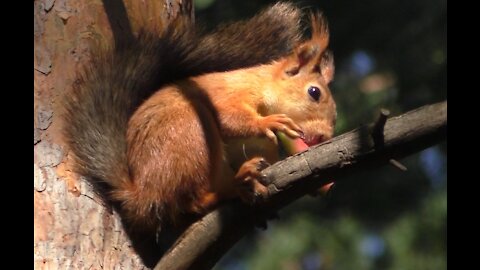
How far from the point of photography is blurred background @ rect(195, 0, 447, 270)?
3.96m

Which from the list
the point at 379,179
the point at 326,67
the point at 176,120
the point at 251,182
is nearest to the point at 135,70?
the point at 176,120

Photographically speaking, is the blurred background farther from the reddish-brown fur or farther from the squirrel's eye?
the reddish-brown fur

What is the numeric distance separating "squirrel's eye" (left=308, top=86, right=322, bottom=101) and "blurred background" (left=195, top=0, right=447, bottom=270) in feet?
5.25

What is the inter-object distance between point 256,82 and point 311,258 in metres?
2.04

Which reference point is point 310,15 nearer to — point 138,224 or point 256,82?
point 256,82

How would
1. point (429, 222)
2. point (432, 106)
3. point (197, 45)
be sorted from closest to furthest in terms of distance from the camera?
point (432, 106)
point (197, 45)
point (429, 222)

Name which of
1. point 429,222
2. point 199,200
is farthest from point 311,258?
point 199,200

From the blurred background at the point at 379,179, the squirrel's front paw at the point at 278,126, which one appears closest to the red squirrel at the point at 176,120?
the squirrel's front paw at the point at 278,126

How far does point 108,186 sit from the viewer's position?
2.02 metres

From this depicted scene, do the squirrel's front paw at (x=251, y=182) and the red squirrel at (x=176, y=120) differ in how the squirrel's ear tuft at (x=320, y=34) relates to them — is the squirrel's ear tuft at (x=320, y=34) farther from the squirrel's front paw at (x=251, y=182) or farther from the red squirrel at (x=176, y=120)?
the squirrel's front paw at (x=251, y=182)

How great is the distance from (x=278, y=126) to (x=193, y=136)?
0.20 metres

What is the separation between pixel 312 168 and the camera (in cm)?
171

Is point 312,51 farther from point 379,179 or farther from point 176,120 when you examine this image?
point 379,179
